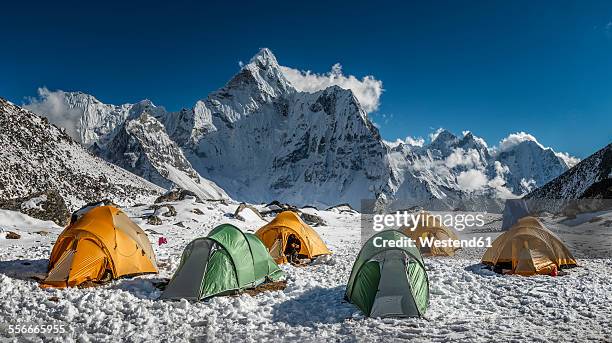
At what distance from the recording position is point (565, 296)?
1308 centimetres

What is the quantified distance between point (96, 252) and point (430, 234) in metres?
16.9

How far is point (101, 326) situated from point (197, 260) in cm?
342

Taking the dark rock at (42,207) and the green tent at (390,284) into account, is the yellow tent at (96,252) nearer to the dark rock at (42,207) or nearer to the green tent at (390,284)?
the green tent at (390,284)

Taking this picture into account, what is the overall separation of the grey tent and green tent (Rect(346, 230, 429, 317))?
1235 inches

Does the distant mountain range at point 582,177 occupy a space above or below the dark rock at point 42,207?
above

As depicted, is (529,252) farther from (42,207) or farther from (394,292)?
(42,207)

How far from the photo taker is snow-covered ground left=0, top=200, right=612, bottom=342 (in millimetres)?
10180

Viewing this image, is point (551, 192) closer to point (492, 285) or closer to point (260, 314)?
point (492, 285)

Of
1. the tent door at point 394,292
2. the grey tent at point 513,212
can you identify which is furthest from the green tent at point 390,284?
the grey tent at point 513,212

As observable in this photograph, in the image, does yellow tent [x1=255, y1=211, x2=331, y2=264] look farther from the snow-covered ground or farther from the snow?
the snow

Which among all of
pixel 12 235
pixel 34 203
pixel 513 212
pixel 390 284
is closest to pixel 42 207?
pixel 34 203

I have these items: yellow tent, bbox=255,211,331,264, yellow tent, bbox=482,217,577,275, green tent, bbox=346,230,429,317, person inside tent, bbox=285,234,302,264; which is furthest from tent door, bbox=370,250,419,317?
person inside tent, bbox=285,234,302,264

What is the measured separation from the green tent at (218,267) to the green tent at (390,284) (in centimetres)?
334

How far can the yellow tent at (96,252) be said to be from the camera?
1382 centimetres
